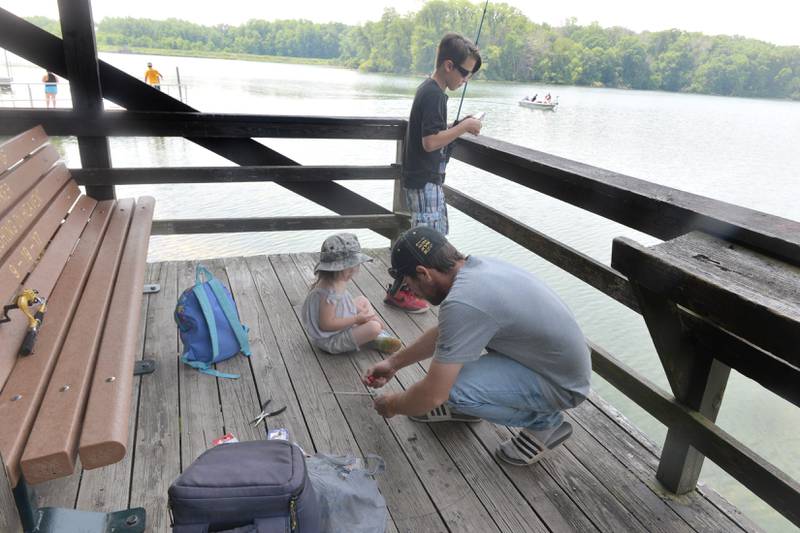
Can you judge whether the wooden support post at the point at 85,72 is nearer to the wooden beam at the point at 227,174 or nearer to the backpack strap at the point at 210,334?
the wooden beam at the point at 227,174

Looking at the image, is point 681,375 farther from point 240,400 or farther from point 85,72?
point 85,72

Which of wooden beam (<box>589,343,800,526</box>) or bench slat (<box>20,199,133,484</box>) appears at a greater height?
bench slat (<box>20,199,133,484</box>)

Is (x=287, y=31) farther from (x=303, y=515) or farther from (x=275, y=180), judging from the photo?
(x=303, y=515)

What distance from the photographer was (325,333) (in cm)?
257

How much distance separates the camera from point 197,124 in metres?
3.17

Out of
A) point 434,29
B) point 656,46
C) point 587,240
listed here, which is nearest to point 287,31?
point 434,29

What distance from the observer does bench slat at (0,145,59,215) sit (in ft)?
6.31

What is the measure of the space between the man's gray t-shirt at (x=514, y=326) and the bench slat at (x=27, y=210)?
55.2 inches

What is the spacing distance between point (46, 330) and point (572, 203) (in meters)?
1.93

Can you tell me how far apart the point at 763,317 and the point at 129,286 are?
1952 millimetres

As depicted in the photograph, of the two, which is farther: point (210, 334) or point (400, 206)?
point (400, 206)

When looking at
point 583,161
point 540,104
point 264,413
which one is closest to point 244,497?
point 264,413

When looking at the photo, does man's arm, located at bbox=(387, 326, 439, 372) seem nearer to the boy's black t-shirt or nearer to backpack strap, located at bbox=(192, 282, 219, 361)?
backpack strap, located at bbox=(192, 282, 219, 361)

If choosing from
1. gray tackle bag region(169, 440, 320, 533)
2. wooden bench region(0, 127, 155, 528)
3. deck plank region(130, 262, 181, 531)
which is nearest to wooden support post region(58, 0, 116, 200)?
wooden bench region(0, 127, 155, 528)
